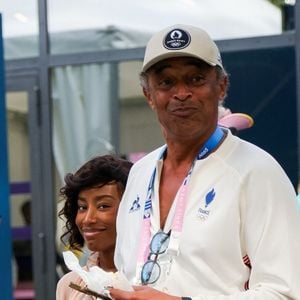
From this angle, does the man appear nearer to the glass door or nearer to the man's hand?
the man's hand

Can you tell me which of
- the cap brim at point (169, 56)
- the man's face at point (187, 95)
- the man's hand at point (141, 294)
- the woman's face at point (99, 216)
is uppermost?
the cap brim at point (169, 56)

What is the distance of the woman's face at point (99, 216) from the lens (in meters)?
3.36

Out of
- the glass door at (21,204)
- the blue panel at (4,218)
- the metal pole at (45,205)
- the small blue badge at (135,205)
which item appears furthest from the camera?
the glass door at (21,204)

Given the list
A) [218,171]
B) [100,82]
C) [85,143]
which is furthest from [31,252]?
[218,171]

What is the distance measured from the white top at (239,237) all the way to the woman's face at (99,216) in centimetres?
112

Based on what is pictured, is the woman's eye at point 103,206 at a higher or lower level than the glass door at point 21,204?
higher

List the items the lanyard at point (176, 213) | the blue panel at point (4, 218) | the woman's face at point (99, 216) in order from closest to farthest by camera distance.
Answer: the lanyard at point (176, 213) < the woman's face at point (99, 216) < the blue panel at point (4, 218)

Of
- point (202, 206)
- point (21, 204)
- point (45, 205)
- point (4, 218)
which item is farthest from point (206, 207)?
point (21, 204)

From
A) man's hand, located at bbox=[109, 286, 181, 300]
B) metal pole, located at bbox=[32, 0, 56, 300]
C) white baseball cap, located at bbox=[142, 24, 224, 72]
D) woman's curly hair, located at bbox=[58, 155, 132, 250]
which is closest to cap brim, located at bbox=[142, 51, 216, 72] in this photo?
white baseball cap, located at bbox=[142, 24, 224, 72]

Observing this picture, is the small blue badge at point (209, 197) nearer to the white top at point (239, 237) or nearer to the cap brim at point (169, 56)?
the white top at point (239, 237)

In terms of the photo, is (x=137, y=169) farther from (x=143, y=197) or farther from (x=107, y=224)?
(x=107, y=224)

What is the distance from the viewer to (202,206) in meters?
2.23

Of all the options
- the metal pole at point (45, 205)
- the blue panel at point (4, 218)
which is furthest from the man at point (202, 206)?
the metal pole at point (45, 205)

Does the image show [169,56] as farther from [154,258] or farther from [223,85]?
[154,258]
